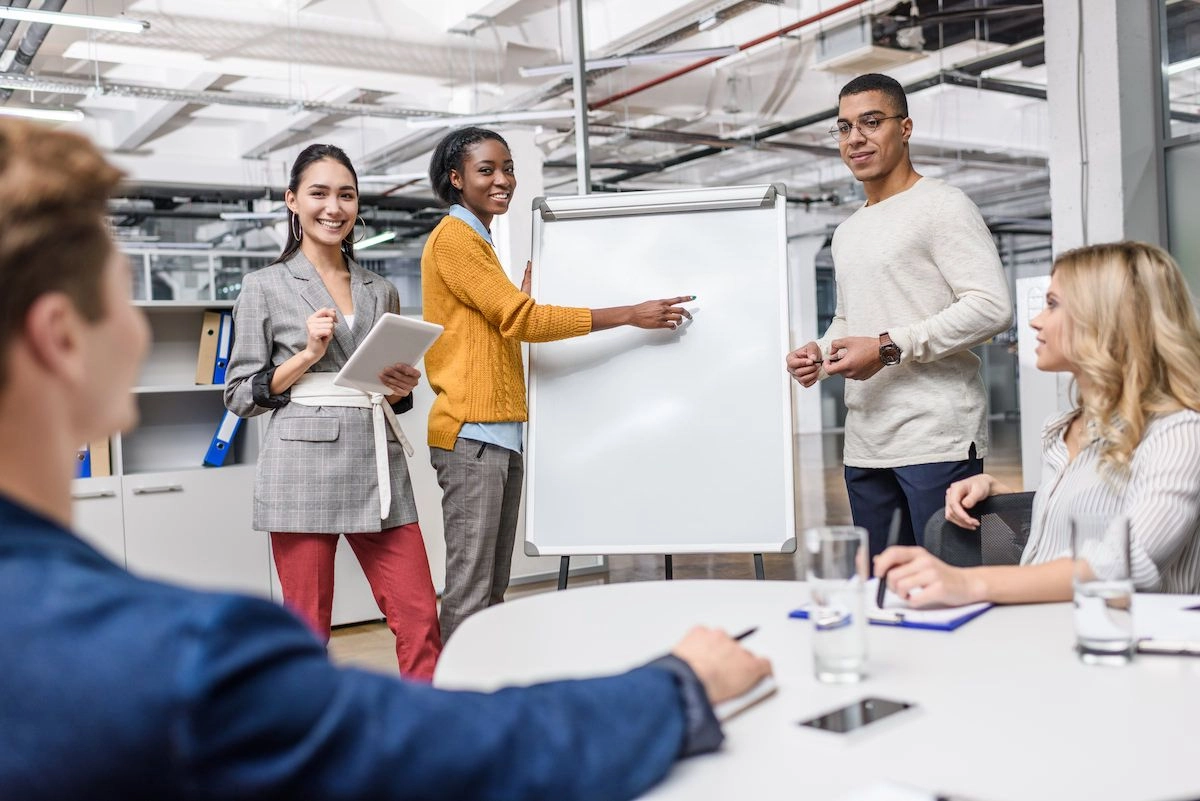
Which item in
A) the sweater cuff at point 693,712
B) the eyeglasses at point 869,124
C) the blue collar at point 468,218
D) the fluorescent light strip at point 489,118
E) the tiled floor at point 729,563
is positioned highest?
the fluorescent light strip at point 489,118

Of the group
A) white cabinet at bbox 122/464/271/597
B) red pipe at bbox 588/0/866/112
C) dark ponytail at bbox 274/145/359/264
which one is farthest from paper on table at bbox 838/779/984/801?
red pipe at bbox 588/0/866/112

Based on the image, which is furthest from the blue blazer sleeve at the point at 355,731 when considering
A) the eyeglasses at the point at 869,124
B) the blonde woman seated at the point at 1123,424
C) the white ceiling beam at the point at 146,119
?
the white ceiling beam at the point at 146,119

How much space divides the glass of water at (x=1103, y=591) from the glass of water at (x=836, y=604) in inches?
10.2

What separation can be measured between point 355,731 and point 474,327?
211 cm

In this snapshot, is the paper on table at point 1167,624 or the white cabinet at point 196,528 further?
the white cabinet at point 196,528

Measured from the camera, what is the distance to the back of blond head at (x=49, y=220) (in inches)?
22.7

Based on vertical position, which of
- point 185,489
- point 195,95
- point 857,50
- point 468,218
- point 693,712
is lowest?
point 185,489

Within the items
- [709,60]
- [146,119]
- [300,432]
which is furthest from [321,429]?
[146,119]

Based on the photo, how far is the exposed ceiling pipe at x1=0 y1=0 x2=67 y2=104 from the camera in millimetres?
6547

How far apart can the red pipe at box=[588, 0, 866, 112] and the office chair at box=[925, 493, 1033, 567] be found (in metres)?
5.68

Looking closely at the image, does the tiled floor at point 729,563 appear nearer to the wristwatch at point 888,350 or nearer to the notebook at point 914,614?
the notebook at point 914,614

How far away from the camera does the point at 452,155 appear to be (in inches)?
107

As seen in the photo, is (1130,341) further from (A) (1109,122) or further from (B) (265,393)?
(A) (1109,122)

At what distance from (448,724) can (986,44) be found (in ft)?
27.2
